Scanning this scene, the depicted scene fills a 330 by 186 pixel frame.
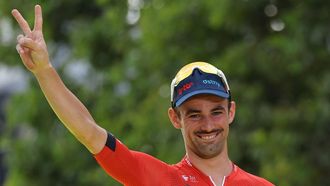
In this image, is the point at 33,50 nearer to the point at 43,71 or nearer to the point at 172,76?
the point at 43,71

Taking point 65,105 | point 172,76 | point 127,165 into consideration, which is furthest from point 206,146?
point 172,76

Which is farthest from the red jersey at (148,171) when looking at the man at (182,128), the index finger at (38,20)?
the index finger at (38,20)

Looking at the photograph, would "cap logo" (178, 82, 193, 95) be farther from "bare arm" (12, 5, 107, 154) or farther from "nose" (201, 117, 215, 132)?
"bare arm" (12, 5, 107, 154)

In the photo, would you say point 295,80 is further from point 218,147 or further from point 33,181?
point 218,147

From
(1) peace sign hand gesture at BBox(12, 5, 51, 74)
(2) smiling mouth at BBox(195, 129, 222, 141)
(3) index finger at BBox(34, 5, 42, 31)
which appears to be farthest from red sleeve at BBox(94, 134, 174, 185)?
(3) index finger at BBox(34, 5, 42, 31)

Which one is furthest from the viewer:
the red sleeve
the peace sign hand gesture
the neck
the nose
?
the neck

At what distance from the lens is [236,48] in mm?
12078

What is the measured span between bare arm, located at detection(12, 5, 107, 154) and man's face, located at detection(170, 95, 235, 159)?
47cm

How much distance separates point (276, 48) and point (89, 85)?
3.20 m

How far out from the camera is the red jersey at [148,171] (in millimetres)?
4832

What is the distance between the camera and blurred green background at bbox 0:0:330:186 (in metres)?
11.7

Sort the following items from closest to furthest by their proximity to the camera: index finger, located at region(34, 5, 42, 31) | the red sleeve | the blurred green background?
index finger, located at region(34, 5, 42, 31) → the red sleeve → the blurred green background

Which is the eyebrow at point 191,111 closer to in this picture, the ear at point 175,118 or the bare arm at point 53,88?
the ear at point 175,118

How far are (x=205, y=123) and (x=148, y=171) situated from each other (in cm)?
33
